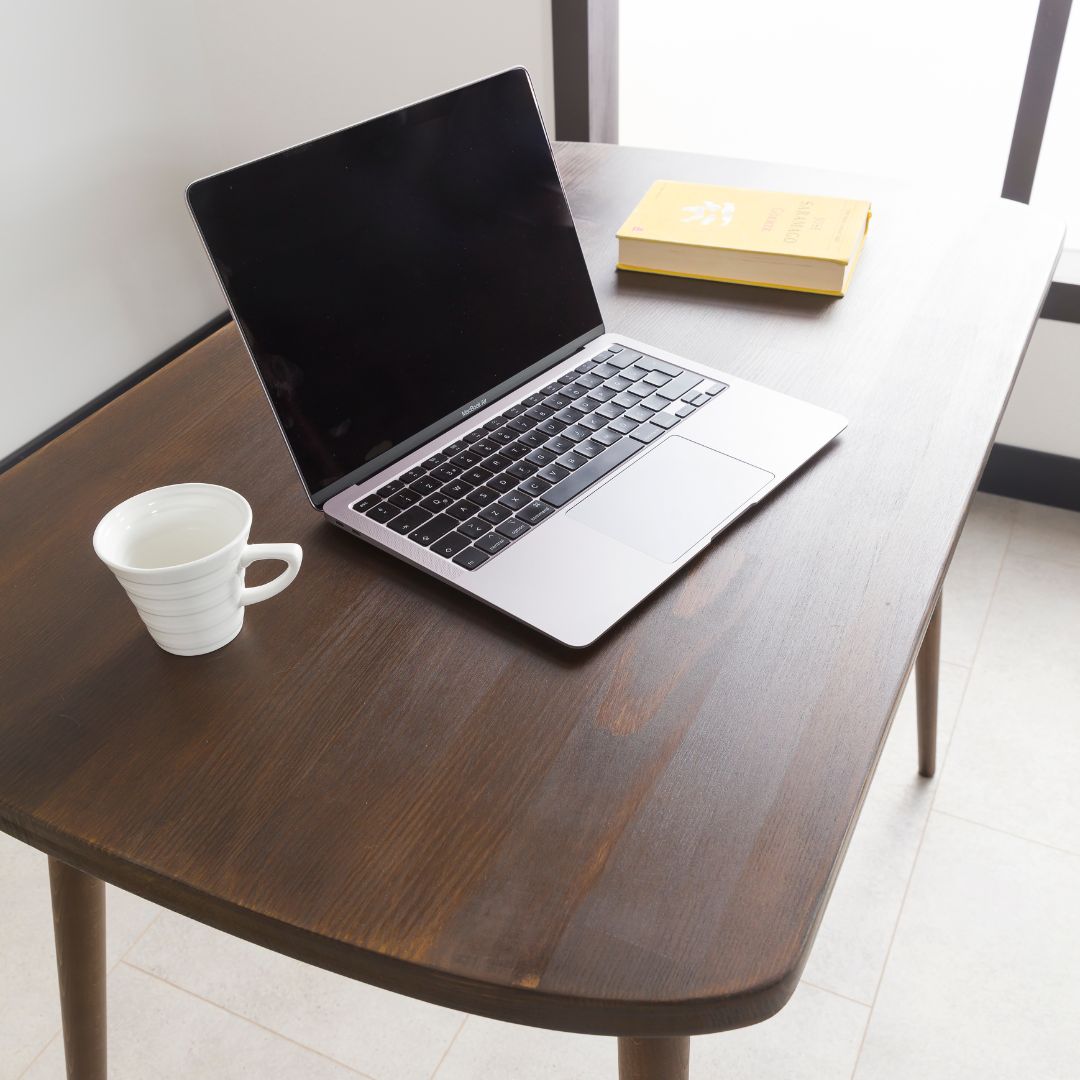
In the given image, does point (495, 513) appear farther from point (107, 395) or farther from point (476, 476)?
point (107, 395)

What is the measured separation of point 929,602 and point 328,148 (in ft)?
1.77

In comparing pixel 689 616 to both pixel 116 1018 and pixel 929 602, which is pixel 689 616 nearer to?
pixel 929 602

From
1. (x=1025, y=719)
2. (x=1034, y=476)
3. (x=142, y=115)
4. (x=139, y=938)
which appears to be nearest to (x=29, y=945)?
(x=139, y=938)

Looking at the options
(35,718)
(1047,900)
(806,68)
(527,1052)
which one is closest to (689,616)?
(35,718)

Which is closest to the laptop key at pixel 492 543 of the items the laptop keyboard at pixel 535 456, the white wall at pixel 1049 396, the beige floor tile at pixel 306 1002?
the laptop keyboard at pixel 535 456

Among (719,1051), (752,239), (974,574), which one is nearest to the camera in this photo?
(752,239)

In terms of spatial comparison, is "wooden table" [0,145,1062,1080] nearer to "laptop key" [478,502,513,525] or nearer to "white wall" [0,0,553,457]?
"laptop key" [478,502,513,525]

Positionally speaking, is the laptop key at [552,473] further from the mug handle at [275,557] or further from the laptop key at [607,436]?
the mug handle at [275,557]

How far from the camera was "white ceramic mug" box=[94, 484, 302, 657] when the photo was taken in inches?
26.0

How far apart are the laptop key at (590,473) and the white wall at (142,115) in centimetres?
143

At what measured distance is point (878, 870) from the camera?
1.42 meters

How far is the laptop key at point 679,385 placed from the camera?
37.0 inches

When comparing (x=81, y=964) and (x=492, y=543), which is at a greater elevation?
(x=492, y=543)

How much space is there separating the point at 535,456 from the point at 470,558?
14cm
